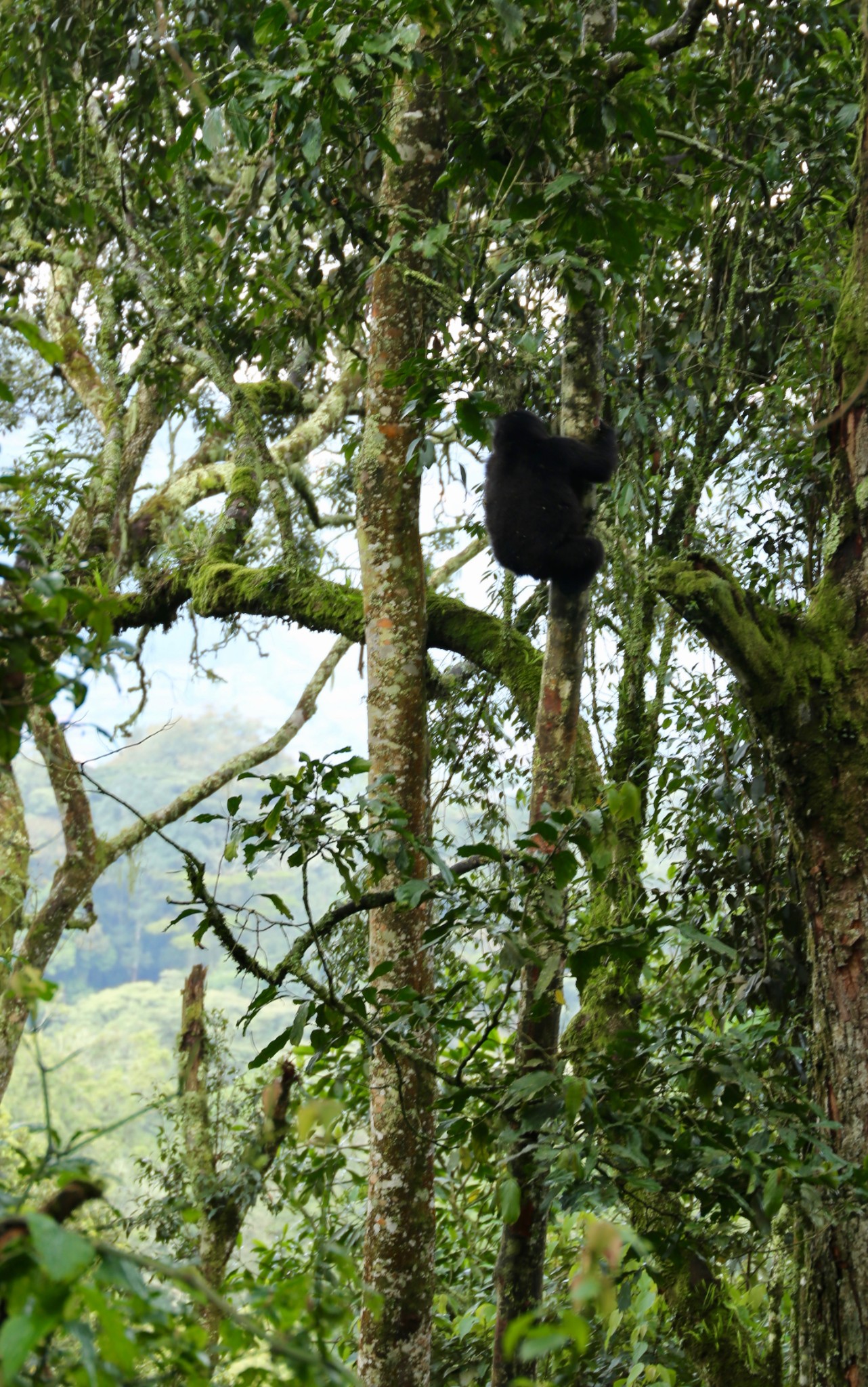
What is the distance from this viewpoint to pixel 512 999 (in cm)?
442

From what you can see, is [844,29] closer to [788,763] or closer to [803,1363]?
[788,763]

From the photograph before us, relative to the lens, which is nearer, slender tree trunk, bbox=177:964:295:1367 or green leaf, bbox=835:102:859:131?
green leaf, bbox=835:102:859:131

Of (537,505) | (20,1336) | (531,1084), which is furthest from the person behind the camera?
(537,505)

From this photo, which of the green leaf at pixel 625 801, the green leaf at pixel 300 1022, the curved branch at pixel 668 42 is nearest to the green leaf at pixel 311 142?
the curved branch at pixel 668 42

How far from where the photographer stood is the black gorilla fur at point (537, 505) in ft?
11.2

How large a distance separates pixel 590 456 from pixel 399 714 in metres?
0.93

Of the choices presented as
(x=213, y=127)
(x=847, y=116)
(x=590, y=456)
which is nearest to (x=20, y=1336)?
(x=590, y=456)

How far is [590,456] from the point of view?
288cm

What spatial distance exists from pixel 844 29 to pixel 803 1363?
3.97 m

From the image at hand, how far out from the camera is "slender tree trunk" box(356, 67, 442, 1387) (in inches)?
103

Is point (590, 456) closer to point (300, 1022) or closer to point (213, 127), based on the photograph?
point (213, 127)

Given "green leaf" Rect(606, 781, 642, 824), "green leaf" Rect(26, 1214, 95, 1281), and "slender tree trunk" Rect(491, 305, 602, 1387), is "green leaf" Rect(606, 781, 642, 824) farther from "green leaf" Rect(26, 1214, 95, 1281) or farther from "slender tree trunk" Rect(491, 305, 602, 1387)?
"green leaf" Rect(26, 1214, 95, 1281)

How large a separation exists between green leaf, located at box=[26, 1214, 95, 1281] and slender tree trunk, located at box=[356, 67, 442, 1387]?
1938 millimetres

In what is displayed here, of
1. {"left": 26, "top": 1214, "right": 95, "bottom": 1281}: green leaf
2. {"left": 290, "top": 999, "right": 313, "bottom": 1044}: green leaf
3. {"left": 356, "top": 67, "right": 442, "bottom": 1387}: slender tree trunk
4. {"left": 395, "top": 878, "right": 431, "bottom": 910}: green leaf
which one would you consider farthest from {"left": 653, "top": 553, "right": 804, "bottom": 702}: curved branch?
{"left": 26, "top": 1214, "right": 95, "bottom": 1281}: green leaf
